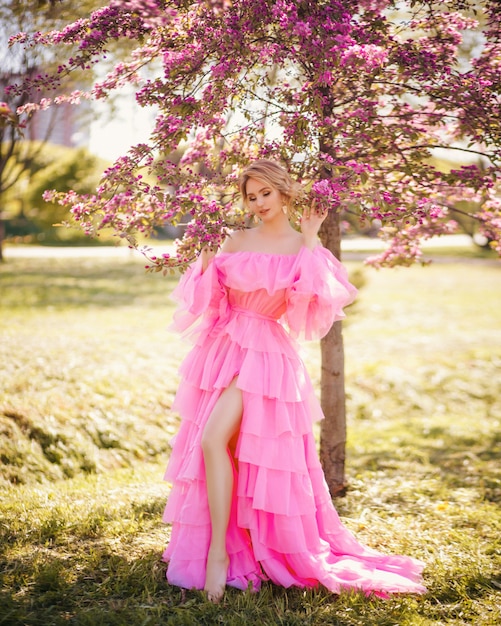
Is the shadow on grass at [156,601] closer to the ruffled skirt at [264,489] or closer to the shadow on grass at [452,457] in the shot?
the ruffled skirt at [264,489]

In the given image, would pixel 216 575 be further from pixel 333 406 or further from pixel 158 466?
pixel 158 466

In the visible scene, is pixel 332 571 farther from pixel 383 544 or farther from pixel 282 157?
pixel 282 157

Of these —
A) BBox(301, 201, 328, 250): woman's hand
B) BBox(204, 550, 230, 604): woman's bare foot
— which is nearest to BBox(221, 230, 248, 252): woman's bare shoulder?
BBox(301, 201, 328, 250): woman's hand

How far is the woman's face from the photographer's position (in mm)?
3205

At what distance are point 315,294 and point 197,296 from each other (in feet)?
1.89

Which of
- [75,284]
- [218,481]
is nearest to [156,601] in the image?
[218,481]

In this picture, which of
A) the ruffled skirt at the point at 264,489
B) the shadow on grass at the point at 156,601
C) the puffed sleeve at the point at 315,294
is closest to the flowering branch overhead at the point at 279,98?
the puffed sleeve at the point at 315,294

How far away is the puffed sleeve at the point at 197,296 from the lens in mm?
3170

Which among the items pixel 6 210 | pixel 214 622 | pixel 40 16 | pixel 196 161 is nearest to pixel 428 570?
pixel 214 622

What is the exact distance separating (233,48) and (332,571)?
2568 millimetres

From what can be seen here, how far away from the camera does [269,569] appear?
3068 millimetres

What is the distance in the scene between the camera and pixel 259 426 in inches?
119

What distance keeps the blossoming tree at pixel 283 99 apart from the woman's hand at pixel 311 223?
8cm

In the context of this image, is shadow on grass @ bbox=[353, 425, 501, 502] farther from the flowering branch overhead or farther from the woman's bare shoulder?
the woman's bare shoulder
